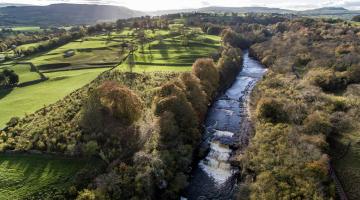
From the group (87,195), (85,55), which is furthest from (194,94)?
(85,55)

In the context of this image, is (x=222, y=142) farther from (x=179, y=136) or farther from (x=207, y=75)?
(x=207, y=75)

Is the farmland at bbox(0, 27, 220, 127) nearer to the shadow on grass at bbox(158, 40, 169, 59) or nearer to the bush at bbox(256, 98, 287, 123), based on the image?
the shadow on grass at bbox(158, 40, 169, 59)

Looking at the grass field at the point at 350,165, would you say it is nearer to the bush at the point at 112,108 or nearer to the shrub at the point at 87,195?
the shrub at the point at 87,195

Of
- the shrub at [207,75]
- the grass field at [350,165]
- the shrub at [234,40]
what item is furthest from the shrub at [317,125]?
the shrub at [234,40]

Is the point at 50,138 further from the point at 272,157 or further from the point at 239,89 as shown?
the point at 239,89

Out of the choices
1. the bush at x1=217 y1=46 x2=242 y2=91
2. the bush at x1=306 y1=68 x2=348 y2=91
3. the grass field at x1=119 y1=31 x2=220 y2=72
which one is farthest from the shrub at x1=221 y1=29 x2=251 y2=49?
the bush at x1=306 y1=68 x2=348 y2=91

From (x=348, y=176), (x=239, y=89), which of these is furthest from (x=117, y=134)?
(x=239, y=89)

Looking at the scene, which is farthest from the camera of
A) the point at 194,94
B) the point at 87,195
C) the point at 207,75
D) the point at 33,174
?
the point at 207,75
